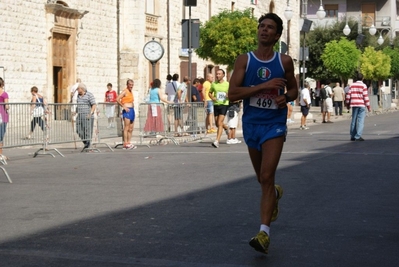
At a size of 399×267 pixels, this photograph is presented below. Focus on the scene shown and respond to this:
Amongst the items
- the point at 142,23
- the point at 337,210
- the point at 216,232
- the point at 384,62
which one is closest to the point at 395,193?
the point at 337,210

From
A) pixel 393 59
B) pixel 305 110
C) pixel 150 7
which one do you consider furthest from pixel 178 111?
pixel 393 59

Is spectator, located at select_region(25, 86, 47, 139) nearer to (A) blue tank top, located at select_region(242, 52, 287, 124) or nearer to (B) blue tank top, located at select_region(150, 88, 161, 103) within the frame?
(B) blue tank top, located at select_region(150, 88, 161, 103)

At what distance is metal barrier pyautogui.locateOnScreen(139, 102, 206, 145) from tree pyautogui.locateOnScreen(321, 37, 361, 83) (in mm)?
29970

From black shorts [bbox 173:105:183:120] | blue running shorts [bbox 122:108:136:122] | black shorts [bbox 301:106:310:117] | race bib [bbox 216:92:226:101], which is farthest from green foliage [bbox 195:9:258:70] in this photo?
blue running shorts [bbox 122:108:136:122]

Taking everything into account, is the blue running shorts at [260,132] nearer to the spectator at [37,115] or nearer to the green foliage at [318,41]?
the spectator at [37,115]

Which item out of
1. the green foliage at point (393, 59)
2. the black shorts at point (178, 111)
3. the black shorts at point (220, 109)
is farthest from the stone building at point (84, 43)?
the green foliage at point (393, 59)

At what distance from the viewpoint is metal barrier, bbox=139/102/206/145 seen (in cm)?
2533

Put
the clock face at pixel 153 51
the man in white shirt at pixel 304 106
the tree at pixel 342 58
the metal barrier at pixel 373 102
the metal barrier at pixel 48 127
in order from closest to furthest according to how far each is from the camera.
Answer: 1. the metal barrier at pixel 48 127
2. the clock face at pixel 153 51
3. the man in white shirt at pixel 304 106
4. the metal barrier at pixel 373 102
5. the tree at pixel 342 58

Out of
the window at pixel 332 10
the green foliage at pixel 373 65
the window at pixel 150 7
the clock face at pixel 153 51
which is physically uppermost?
the window at pixel 332 10

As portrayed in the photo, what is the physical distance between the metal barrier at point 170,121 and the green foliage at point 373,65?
3565 cm

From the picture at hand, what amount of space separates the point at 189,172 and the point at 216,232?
6.75 m

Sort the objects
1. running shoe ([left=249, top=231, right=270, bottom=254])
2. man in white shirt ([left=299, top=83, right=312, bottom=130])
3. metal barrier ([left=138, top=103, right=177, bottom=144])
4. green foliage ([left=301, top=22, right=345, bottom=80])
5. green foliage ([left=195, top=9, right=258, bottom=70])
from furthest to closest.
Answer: green foliage ([left=301, top=22, right=345, bottom=80]) < green foliage ([left=195, top=9, right=258, bottom=70]) < man in white shirt ([left=299, top=83, right=312, bottom=130]) < metal barrier ([left=138, top=103, right=177, bottom=144]) < running shoe ([left=249, top=231, right=270, bottom=254])

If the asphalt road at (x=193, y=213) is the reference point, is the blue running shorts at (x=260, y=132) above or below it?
above

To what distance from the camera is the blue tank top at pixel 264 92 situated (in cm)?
828
